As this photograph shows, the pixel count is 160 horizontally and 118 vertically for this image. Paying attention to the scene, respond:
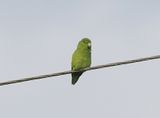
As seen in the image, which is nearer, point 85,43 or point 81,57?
point 81,57

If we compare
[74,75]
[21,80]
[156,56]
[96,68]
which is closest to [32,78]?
[21,80]

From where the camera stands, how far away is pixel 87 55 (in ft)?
46.9

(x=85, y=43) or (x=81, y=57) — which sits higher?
(x=85, y=43)

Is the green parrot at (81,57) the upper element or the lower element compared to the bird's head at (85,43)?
lower

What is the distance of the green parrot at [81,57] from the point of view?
45.5 ft

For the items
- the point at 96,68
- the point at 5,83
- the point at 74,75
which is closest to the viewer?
the point at 5,83

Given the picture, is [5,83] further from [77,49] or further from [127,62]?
[77,49]

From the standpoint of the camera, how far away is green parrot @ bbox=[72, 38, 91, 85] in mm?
13859

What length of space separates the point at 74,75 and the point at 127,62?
3377mm

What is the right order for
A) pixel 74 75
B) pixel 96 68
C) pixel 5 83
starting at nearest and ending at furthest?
pixel 5 83 < pixel 96 68 < pixel 74 75

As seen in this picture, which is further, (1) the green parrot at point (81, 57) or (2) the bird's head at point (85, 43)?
(2) the bird's head at point (85, 43)

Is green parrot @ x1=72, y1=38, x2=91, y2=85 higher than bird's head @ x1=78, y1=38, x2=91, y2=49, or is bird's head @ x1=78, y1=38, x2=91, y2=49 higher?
bird's head @ x1=78, y1=38, x2=91, y2=49

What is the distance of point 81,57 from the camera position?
14195 mm

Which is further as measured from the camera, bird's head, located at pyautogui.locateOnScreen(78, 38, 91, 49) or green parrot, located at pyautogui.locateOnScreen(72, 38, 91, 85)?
bird's head, located at pyautogui.locateOnScreen(78, 38, 91, 49)
